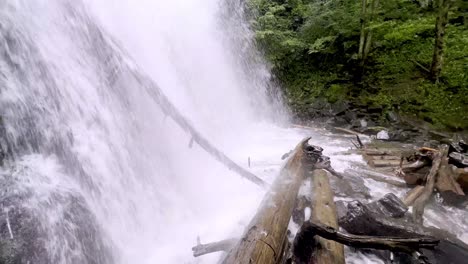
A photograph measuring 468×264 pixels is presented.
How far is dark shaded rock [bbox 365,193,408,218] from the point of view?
4.64m

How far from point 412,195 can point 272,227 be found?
10.1 ft

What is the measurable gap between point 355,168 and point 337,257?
154 inches

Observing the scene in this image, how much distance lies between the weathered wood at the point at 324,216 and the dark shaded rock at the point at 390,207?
2.17ft

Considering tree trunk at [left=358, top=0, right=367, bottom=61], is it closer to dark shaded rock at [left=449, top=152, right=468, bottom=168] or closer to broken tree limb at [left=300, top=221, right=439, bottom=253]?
dark shaded rock at [left=449, top=152, right=468, bottom=168]

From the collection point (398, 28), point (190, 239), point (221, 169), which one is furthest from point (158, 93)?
point (398, 28)

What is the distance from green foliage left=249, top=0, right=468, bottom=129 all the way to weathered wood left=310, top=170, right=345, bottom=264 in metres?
6.28

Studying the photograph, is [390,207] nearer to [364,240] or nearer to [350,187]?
[350,187]

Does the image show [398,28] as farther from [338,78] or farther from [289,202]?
[289,202]

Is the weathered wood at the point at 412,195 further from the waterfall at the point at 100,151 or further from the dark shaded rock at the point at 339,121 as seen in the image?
the dark shaded rock at the point at 339,121

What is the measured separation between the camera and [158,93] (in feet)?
19.9

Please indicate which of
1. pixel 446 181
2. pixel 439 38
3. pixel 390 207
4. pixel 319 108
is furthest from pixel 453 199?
pixel 319 108

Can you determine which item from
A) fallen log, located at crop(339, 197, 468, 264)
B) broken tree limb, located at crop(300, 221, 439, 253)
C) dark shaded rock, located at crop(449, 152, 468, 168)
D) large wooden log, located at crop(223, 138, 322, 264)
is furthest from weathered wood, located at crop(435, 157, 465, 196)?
broken tree limb, located at crop(300, 221, 439, 253)

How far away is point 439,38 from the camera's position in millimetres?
9898

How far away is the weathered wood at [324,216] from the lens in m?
3.31
